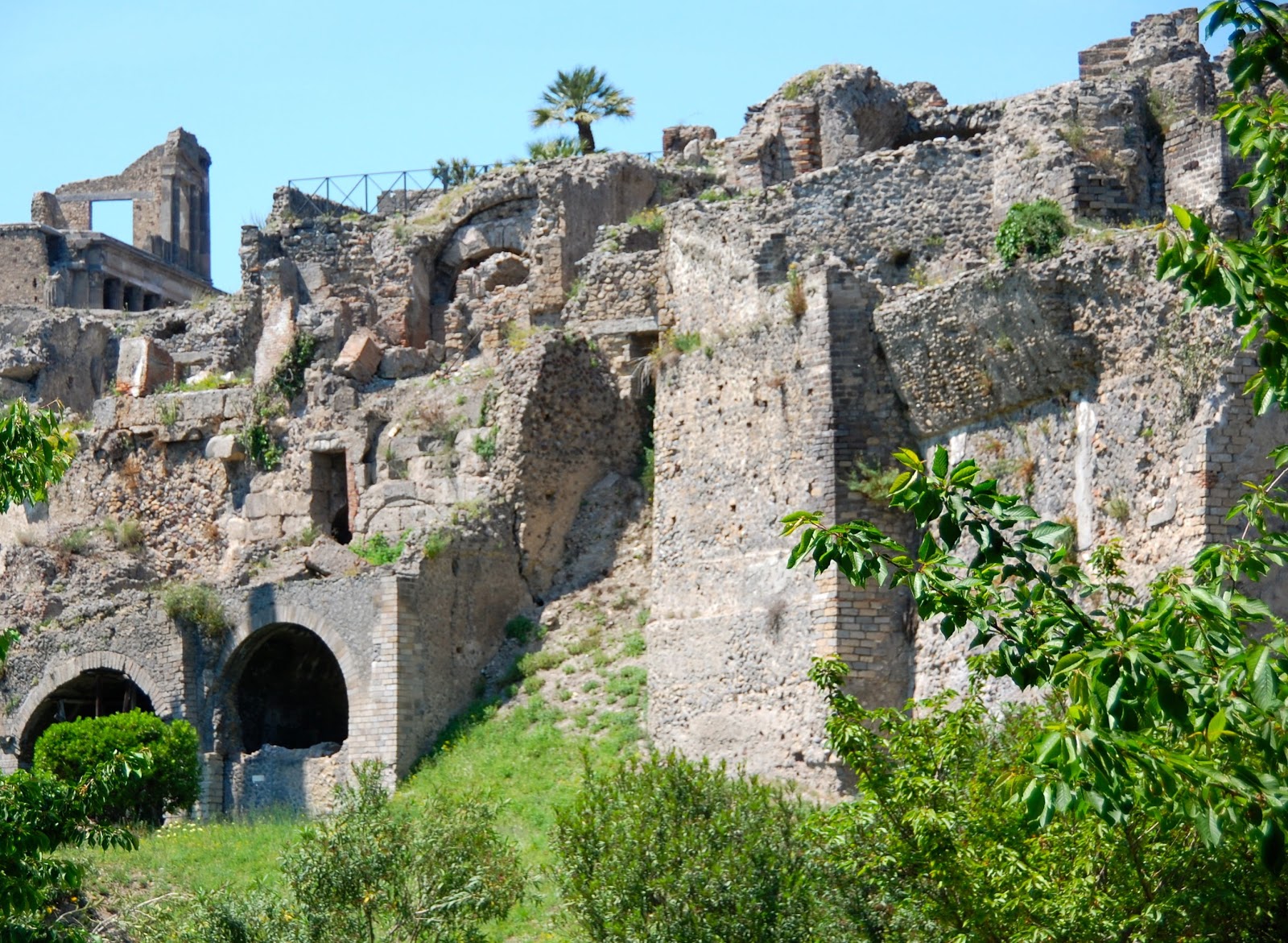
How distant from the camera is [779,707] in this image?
82.8 feet

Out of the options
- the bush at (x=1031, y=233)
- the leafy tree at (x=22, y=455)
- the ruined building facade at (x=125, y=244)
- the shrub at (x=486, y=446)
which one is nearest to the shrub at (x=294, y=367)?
the shrub at (x=486, y=446)

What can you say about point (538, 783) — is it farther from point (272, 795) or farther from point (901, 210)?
point (901, 210)

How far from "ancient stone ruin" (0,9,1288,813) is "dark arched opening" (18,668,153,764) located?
77mm

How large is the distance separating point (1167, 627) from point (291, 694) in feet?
76.5

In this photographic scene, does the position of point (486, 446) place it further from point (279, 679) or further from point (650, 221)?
point (279, 679)

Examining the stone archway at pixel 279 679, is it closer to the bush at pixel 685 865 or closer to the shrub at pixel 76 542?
the shrub at pixel 76 542

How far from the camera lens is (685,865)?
19.6 m

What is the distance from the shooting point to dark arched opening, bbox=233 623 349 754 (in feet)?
105

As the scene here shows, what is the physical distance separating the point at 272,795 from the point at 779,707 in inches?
322

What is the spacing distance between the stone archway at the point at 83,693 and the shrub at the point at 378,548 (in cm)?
353

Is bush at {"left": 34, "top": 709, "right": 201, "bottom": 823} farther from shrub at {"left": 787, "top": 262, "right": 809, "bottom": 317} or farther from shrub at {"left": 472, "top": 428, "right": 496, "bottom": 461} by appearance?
shrub at {"left": 787, "top": 262, "right": 809, "bottom": 317}

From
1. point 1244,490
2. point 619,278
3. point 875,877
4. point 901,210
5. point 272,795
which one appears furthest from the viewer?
point 619,278

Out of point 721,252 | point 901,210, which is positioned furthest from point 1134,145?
point 721,252

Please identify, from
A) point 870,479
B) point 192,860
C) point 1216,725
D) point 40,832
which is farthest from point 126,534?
point 1216,725
